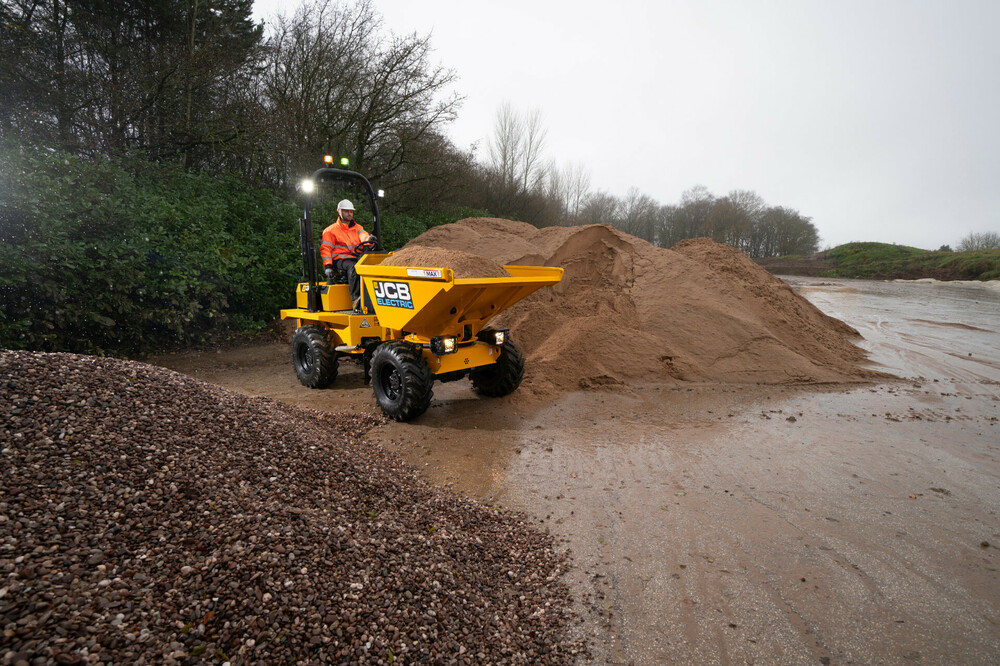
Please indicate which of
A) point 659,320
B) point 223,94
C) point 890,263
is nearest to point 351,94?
point 223,94

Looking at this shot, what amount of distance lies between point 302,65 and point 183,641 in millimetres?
15863

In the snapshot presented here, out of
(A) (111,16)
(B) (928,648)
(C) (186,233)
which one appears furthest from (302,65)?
(B) (928,648)

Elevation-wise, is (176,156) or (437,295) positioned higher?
(176,156)

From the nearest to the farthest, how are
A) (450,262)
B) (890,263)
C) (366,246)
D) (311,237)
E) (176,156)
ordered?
(450,262), (366,246), (311,237), (176,156), (890,263)

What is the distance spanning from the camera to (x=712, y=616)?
8.50ft

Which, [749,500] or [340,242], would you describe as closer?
[749,500]

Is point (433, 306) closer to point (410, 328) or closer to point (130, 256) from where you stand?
point (410, 328)

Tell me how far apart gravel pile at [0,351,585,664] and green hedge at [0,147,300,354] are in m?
3.88

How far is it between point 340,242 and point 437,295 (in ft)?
7.96

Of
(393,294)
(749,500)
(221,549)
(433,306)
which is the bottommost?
(749,500)

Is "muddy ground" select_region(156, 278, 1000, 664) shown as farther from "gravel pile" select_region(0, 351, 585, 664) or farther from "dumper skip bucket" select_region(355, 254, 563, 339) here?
"dumper skip bucket" select_region(355, 254, 563, 339)

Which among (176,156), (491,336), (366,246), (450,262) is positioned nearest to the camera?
(450,262)

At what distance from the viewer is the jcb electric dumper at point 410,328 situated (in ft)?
17.1

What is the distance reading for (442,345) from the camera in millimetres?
5406
